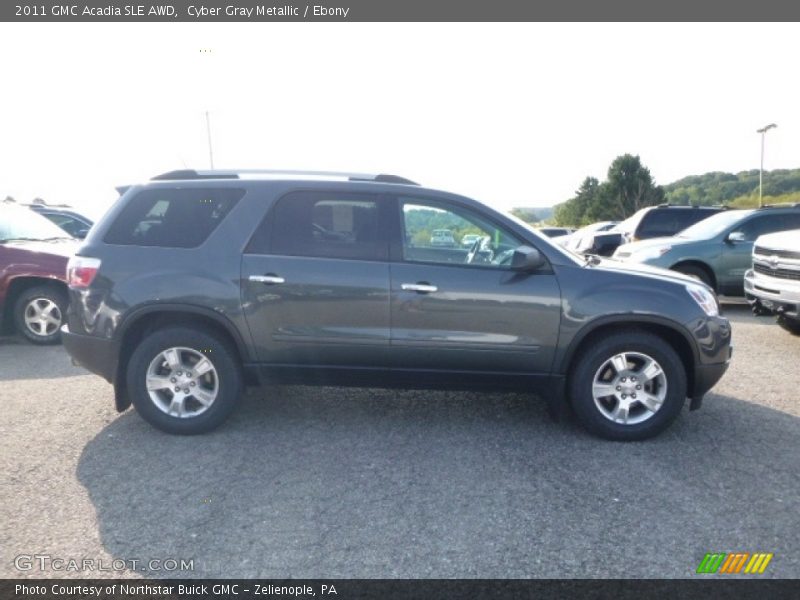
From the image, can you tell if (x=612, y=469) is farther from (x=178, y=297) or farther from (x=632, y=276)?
(x=178, y=297)

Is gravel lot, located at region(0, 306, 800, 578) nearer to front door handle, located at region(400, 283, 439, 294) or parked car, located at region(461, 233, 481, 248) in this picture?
front door handle, located at region(400, 283, 439, 294)

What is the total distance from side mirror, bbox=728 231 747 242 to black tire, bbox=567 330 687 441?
6.66 m

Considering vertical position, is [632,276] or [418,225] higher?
[418,225]

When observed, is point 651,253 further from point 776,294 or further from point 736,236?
point 776,294

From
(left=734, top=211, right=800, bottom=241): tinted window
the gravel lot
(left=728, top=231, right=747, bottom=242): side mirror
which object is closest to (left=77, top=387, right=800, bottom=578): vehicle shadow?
the gravel lot

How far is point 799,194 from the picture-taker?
1646 inches

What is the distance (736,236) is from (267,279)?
8.62 metres

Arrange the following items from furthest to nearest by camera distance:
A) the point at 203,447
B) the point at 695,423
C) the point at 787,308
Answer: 1. the point at 787,308
2. the point at 695,423
3. the point at 203,447

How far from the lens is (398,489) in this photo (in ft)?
11.4

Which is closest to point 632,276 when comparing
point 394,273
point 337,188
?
point 394,273

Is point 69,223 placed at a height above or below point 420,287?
above

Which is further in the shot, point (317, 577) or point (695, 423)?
point (695, 423)

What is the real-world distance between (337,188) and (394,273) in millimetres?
776
